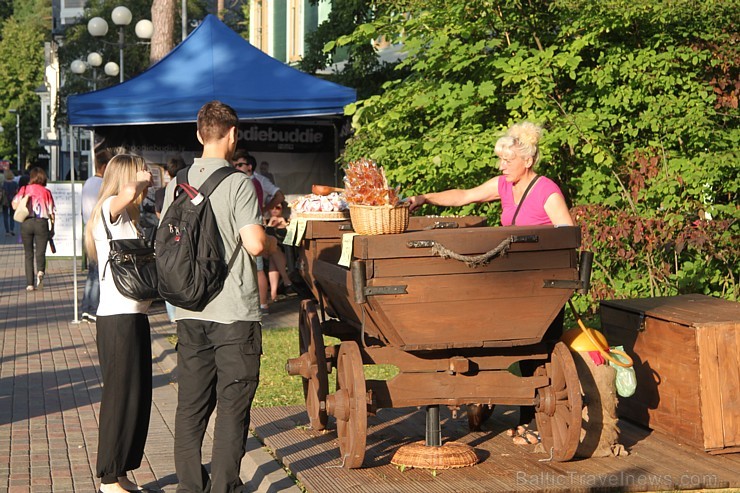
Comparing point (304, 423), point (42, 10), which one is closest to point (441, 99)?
point (304, 423)

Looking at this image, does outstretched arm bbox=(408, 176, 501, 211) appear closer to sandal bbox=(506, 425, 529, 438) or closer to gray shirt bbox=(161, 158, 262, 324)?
sandal bbox=(506, 425, 529, 438)

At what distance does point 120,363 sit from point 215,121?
1486 mm

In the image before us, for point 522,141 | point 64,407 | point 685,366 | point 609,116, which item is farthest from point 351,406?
point 609,116

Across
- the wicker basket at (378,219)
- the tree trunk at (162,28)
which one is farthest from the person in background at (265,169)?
the wicker basket at (378,219)

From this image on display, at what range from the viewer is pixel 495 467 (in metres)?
6.35

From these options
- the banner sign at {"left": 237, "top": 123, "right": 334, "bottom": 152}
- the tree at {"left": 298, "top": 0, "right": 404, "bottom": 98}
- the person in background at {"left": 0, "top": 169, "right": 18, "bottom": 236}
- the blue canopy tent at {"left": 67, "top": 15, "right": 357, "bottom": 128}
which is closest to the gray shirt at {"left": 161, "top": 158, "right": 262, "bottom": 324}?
the blue canopy tent at {"left": 67, "top": 15, "right": 357, "bottom": 128}

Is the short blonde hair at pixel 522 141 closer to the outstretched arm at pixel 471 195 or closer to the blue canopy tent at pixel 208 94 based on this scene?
the outstretched arm at pixel 471 195

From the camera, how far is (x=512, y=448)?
6.81 meters

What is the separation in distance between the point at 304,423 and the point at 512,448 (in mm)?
1531

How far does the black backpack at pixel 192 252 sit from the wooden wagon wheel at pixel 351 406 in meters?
1.05

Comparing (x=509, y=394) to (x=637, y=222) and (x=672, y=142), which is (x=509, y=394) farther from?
(x=672, y=142)

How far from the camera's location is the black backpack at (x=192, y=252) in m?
5.31

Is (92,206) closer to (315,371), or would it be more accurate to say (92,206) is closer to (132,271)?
(315,371)

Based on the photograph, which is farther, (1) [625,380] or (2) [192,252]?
(1) [625,380]
